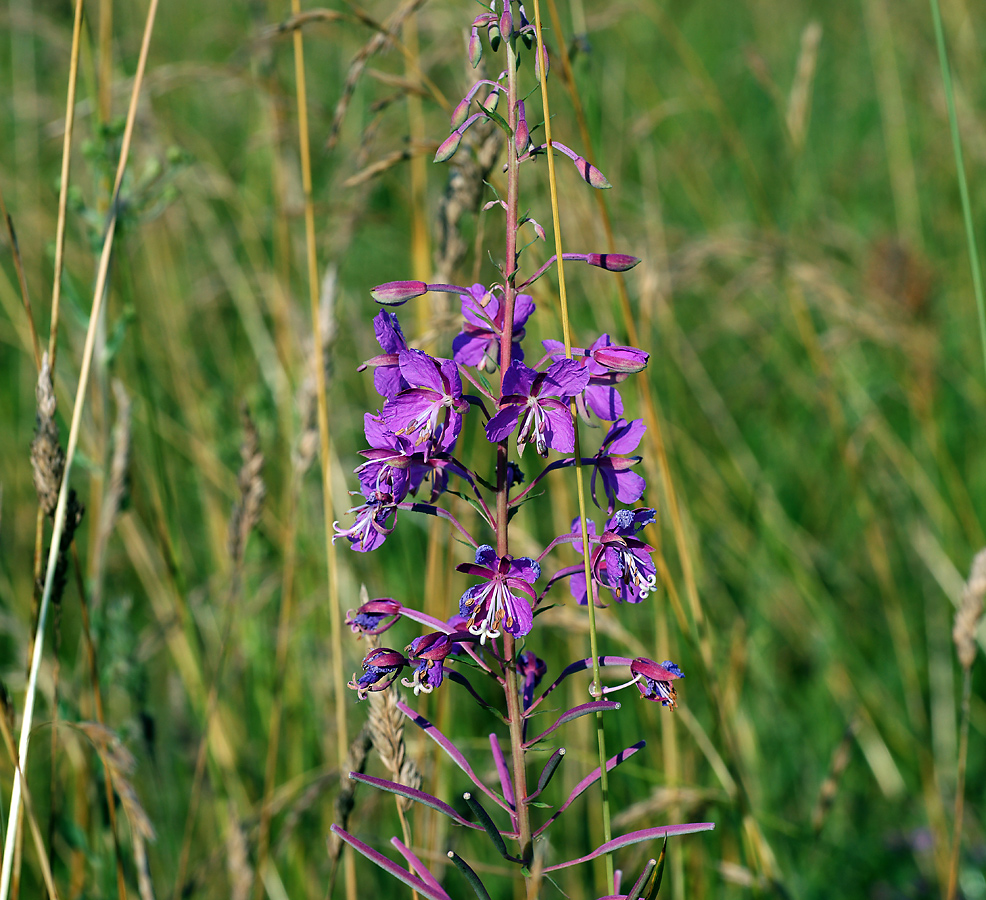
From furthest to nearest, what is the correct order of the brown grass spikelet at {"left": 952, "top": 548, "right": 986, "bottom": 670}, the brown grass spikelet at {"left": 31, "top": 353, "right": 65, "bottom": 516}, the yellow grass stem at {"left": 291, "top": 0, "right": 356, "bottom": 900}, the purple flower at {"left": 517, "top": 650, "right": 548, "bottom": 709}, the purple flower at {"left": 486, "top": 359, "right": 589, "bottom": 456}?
1. the yellow grass stem at {"left": 291, "top": 0, "right": 356, "bottom": 900}
2. the brown grass spikelet at {"left": 952, "top": 548, "right": 986, "bottom": 670}
3. the brown grass spikelet at {"left": 31, "top": 353, "right": 65, "bottom": 516}
4. the purple flower at {"left": 517, "top": 650, "right": 548, "bottom": 709}
5. the purple flower at {"left": 486, "top": 359, "right": 589, "bottom": 456}

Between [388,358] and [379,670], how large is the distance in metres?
0.53

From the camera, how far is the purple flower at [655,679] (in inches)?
53.4

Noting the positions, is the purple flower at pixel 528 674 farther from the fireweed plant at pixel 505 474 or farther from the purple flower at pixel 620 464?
the purple flower at pixel 620 464

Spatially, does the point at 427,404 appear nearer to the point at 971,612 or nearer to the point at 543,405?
the point at 543,405

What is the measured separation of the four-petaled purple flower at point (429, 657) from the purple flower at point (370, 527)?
0.18m

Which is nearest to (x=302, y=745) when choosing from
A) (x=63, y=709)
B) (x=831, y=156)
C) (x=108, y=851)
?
(x=108, y=851)

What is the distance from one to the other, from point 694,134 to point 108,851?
575cm

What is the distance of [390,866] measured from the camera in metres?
1.38

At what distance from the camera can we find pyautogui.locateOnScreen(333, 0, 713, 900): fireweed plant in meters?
1.29

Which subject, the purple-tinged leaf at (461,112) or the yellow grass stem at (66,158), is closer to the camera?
the purple-tinged leaf at (461,112)

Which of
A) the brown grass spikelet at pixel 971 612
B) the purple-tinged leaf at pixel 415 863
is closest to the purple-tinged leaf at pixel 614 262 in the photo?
the purple-tinged leaf at pixel 415 863

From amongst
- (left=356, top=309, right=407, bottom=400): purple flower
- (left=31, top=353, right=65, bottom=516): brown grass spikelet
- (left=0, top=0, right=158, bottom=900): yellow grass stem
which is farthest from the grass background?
(left=356, top=309, right=407, bottom=400): purple flower

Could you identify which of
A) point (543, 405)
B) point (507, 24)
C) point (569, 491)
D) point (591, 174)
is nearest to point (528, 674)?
Answer: point (543, 405)

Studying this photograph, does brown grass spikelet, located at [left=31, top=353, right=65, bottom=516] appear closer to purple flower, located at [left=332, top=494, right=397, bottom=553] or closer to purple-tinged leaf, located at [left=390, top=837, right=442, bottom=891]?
purple flower, located at [left=332, top=494, right=397, bottom=553]
